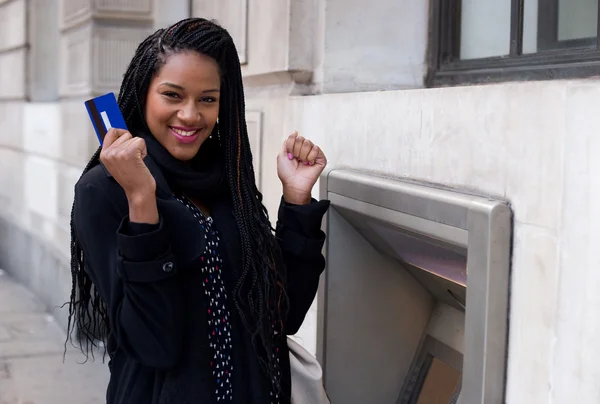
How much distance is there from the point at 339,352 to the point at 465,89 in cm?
112

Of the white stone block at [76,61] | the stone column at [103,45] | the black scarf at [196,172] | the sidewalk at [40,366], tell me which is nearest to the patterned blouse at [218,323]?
the black scarf at [196,172]

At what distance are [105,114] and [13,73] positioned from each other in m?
6.94

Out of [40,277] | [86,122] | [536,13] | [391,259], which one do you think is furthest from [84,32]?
[536,13]

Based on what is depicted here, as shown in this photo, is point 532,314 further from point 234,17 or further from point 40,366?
point 40,366

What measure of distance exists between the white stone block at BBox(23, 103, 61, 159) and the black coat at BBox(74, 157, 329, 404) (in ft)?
15.7

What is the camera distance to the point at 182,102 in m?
1.95

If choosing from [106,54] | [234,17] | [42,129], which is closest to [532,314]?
[234,17]

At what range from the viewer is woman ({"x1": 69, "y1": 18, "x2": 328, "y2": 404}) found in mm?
1762

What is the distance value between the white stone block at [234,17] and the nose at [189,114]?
1768mm

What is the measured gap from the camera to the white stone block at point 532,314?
1.73 metres

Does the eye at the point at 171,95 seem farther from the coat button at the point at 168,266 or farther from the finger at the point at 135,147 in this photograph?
the coat button at the point at 168,266

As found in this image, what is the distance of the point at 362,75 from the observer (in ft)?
9.96

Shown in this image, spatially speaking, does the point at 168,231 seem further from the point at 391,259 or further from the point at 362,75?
the point at 362,75

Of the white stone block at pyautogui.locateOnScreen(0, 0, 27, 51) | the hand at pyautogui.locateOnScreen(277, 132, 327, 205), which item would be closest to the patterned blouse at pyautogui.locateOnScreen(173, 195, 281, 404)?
the hand at pyautogui.locateOnScreen(277, 132, 327, 205)
